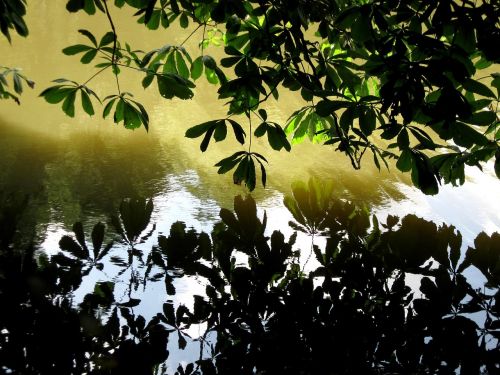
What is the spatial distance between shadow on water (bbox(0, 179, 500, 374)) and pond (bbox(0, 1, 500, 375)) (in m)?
0.06

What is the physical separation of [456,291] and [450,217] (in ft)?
4.21

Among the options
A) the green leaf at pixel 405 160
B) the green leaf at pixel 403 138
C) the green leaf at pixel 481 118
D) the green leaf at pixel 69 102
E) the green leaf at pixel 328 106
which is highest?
the green leaf at pixel 69 102

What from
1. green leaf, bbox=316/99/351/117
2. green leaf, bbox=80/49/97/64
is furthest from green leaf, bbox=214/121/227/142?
green leaf, bbox=80/49/97/64

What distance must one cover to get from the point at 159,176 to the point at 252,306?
5.00 ft

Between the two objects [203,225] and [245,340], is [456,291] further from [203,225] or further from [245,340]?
[203,225]

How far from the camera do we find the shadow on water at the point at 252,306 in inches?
34.4

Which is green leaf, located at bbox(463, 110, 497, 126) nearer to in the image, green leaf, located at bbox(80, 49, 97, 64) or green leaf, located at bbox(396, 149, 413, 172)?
green leaf, located at bbox(396, 149, 413, 172)

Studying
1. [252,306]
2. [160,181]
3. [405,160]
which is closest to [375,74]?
[405,160]

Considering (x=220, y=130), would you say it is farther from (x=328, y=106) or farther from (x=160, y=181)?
(x=160, y=181)

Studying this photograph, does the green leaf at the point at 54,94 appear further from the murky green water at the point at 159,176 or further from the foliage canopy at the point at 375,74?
the murky green water at the point at 159,176

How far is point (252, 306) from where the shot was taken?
3.44 ft

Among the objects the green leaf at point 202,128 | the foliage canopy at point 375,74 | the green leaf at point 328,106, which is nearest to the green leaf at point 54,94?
the foliage canopy at point 375,74

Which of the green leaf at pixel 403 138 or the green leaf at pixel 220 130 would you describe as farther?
the green leaf at pixel 220 130

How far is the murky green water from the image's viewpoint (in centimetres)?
193
